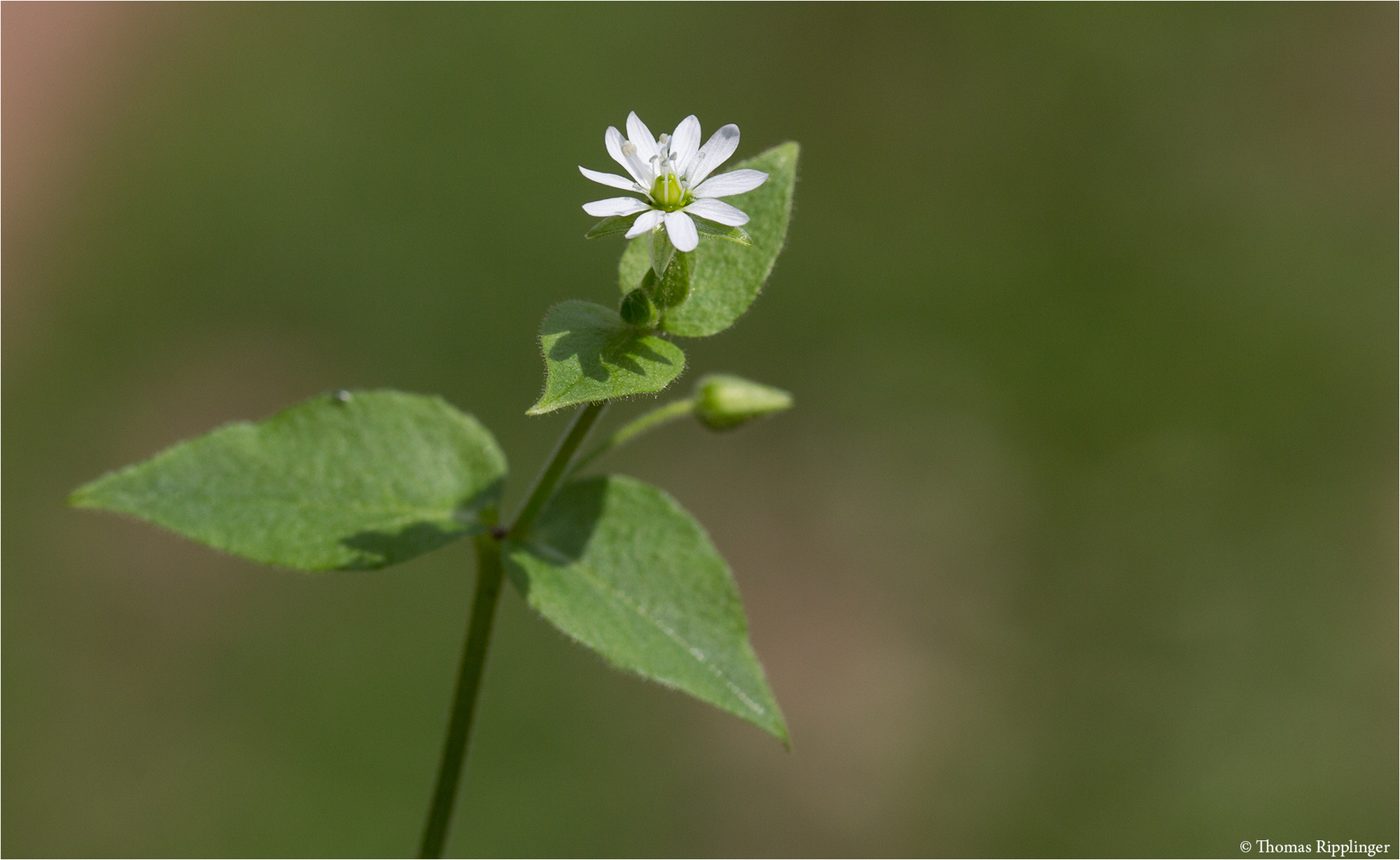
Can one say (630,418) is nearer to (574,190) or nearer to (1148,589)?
(574,190)

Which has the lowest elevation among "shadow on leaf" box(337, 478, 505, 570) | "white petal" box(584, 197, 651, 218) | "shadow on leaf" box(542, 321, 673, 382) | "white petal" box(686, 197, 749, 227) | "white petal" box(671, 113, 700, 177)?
"shadow on leaf" box(337, 478, 505, 570)

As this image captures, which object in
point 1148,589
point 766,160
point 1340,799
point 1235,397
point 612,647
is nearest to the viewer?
point 612,647

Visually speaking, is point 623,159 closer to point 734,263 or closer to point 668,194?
point 668,194

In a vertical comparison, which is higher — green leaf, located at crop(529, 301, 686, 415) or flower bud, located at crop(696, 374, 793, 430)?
flower bud, located at crop(696, 374, 793, 430)

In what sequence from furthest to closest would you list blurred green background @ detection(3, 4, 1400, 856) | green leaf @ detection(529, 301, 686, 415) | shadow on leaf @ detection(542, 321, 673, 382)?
blurred green background @ detection(3, 4, 1400, 856)
shadow on leaf @ detection(542, 321, 673, 382)
green leaf @ detection(529, 301, 686, 415)

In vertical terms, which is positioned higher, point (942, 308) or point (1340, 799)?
point (942, 308)

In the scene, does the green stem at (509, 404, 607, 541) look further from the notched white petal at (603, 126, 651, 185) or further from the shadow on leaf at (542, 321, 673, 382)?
the notched white petal at (603, 126, 651, 185)

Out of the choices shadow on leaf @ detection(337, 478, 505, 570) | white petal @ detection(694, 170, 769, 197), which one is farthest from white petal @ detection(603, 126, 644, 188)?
shadow on leaf @ detection(337, 478, 505, 570)

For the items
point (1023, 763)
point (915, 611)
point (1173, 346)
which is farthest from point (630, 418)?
point (1173, 346)
